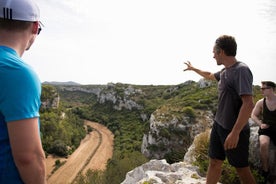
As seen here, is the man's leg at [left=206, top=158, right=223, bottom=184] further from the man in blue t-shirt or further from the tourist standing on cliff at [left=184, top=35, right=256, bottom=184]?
the man in blue t-shirt

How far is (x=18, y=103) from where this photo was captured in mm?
1424

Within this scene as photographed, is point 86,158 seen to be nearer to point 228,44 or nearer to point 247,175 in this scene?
point 247,175

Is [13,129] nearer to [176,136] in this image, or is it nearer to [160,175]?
[160,175]

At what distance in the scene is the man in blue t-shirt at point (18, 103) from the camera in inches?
56.1

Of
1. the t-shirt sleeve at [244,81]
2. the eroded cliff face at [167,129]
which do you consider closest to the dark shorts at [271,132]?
the t-shirt sleeve at [244,81]

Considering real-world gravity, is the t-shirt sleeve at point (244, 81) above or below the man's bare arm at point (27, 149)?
above

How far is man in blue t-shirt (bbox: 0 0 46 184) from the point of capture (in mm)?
1424

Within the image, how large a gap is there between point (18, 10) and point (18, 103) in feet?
1.80

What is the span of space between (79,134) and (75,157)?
13.1 m

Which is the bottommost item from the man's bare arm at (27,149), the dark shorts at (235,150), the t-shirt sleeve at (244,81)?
the dark shorts at (235,150)

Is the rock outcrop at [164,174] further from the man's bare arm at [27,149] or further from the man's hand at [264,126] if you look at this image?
the man's bare arm at [27,149]

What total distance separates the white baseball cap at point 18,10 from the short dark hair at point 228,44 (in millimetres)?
2447

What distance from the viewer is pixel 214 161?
3779 millimetres

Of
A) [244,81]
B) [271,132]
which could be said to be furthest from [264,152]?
[244,81]
